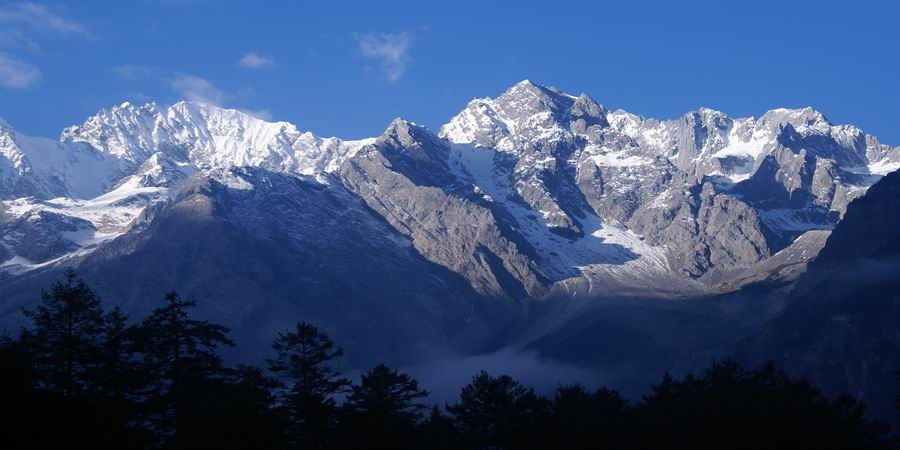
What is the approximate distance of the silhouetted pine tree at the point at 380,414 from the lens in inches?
3543

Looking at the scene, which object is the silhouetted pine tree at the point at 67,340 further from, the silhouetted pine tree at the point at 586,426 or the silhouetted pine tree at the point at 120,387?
the silhouetted pine tree at the point at 586,426

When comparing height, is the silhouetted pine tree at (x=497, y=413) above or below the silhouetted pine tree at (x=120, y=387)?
above

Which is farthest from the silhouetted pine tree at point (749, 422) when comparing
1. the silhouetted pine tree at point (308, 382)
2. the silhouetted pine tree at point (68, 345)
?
the silhouetted pine tree at point (68, 345)

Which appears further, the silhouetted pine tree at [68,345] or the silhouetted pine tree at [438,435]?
the silhouetted pine tree at [438,435]

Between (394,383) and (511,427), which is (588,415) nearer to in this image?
(511,427)

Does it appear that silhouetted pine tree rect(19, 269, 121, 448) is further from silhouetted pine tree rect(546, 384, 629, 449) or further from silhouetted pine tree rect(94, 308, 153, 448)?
silhouetted pine tree rect(546, 384, 629, 449)

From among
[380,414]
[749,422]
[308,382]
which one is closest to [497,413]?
[380,414]

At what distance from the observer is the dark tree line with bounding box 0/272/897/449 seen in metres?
75.9

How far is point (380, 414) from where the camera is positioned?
92.6m

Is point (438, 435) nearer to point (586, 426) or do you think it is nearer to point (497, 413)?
point (586, 426)

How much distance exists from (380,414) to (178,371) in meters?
15.1

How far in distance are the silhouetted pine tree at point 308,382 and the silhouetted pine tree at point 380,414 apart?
1.66 m

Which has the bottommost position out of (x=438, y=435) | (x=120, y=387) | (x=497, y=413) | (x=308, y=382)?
(x=120, y=387)

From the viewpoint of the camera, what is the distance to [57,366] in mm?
83062
